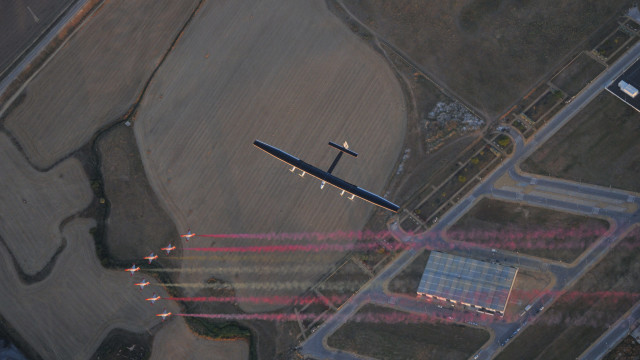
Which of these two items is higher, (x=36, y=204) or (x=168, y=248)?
(x=36, y=204)

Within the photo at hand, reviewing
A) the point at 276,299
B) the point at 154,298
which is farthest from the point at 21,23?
the point at 276,299

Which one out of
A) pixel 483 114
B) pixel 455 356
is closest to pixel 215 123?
pixel 483 114

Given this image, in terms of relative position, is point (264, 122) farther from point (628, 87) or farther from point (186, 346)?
point (628, 87)

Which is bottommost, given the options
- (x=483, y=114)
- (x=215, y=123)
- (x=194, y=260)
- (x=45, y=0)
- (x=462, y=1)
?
A: (x=483, y=114)

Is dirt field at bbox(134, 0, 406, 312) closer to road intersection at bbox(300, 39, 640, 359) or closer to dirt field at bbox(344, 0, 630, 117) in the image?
dirt field at bbox(344, 0, 630, 117)

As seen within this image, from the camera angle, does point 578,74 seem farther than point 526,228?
Yes

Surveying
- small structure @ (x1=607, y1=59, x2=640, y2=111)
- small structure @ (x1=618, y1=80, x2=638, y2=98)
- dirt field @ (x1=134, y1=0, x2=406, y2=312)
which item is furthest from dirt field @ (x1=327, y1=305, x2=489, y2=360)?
small structure @ (x1=618, y1=80, x2=638, y2=98)

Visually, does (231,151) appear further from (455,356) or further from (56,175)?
(455,356)
